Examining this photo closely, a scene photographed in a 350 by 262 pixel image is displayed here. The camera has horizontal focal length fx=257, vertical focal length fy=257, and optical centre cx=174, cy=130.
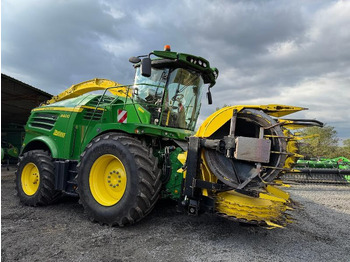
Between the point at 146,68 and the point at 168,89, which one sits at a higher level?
the point at 146,68

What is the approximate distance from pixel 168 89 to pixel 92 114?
1.63 metres

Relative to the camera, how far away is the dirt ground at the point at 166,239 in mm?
2625

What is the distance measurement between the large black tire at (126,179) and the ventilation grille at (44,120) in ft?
5.88

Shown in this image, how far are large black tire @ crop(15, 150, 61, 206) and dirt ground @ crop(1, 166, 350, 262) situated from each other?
0.25 m

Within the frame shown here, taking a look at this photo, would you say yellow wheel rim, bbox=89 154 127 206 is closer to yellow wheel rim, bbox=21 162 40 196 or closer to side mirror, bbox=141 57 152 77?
side mirror, bbox=141 57 152 77

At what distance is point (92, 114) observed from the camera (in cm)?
487

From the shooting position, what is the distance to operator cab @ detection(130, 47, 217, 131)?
13.8ft

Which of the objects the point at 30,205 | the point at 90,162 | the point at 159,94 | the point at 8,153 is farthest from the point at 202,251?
the point at 8,153

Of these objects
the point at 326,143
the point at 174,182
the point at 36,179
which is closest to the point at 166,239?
the point at 174,182

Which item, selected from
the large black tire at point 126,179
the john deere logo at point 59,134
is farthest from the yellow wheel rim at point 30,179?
the large black tire at point 126,179

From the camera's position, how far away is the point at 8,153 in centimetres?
1124

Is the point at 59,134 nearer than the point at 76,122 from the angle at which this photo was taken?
No

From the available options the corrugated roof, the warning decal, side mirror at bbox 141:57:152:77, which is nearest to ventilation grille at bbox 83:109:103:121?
the warning decal

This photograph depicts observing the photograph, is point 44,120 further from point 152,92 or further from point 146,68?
point 146,68
